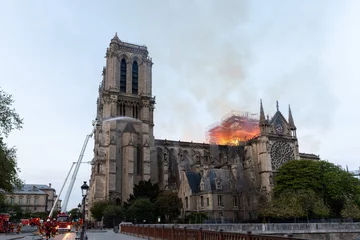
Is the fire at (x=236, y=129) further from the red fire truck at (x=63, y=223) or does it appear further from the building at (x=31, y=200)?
the building at (x=31, y=200)

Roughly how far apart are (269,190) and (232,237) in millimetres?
60829

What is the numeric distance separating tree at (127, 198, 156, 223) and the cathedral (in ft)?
31.5

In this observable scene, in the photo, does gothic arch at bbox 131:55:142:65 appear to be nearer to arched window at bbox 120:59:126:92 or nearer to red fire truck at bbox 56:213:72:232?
arched window at bbox 120:59:126:92

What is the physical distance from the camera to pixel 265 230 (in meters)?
37.0

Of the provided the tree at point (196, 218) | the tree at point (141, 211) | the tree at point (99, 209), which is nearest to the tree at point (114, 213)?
the tree at point (141, 211)

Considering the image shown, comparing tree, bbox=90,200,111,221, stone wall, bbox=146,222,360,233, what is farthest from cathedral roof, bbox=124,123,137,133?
stone wall, bbox=146,222,360,233

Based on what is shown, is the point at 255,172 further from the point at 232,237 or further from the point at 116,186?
the point at 232,237

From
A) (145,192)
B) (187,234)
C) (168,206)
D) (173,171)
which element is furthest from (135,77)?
(187,234)

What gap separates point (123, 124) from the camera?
69688 mm

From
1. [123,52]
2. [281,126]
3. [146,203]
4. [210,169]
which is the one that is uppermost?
[123,52]

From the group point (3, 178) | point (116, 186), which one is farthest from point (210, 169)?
point (3, 178)

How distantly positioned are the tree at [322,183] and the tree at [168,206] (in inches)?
698

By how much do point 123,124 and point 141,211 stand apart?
24.3 meters

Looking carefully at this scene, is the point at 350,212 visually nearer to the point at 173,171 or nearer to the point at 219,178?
the point at 219,178
